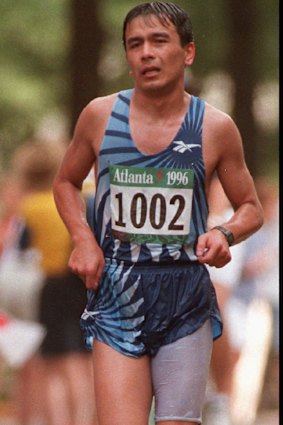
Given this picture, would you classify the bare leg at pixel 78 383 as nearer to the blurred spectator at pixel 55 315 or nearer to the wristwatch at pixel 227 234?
the blurred spectator at pixel 55 315

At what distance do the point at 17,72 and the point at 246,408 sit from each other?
2.32 meters

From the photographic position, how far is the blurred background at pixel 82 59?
8.03m

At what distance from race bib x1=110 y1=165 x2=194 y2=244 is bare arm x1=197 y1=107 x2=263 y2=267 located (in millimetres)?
131

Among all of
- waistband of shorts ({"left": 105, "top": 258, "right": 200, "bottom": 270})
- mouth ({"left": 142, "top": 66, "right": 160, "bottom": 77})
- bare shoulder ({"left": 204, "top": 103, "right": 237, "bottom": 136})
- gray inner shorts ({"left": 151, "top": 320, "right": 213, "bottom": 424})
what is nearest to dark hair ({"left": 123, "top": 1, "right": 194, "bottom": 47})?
mouth ({"left": 142, "top": 66, "right": 160, "bottom": 77})

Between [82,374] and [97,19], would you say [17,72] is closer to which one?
[97,19]

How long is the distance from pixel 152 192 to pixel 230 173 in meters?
0.32

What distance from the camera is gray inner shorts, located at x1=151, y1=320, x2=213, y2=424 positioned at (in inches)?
223

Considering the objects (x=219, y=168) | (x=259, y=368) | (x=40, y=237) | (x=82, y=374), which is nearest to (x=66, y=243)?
(x=40, y=237)

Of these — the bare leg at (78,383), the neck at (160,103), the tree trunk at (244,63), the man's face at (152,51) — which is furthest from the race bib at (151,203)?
the bare leg at (78,383)

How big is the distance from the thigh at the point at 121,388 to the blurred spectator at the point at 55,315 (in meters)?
2.56

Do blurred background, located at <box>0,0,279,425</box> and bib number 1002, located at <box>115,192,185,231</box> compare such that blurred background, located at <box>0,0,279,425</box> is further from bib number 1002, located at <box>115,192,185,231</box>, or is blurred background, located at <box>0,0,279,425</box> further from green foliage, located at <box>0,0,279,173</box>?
bib number 1002, located at <box>115,192,185,231</box>

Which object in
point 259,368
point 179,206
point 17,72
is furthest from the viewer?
point 259,368

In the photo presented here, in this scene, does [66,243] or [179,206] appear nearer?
[179,206]

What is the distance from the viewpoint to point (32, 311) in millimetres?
8281
